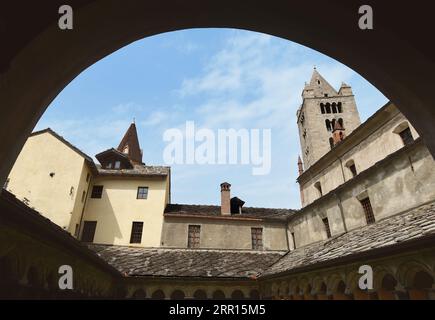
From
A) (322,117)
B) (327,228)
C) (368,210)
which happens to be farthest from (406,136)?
(322,117)

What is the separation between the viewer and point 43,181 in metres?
17.4

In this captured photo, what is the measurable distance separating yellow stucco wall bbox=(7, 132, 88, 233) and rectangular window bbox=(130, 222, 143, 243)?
3808 millimetres

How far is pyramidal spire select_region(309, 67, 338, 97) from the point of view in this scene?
4072cm

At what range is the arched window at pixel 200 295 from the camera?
1597 centimetres

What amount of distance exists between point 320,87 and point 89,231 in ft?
124

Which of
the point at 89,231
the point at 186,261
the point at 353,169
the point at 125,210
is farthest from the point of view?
the point at 125,210

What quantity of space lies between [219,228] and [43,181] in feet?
40.3

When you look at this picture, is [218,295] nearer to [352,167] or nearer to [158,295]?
[158,295]

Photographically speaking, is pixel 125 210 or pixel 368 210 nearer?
pixel 368 210

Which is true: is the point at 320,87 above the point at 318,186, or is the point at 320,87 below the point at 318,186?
above

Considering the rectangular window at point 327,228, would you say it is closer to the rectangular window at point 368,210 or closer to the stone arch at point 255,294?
the rectangular window at point 368,210

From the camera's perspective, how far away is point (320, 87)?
42.1m

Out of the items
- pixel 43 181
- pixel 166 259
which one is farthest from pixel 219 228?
pixel 43 181
